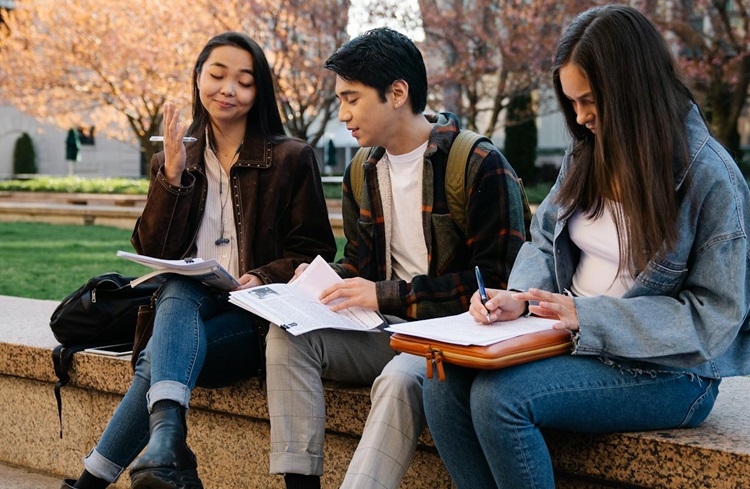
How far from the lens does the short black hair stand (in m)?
3.11

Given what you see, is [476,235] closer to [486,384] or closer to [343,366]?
[343,366]

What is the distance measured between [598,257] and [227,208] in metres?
1.51

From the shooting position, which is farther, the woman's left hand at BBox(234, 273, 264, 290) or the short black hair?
the woman's left hand at BBox(234, 273, 264, 290)

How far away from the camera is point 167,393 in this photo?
9.16 ft

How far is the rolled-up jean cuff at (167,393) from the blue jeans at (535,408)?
0.78m

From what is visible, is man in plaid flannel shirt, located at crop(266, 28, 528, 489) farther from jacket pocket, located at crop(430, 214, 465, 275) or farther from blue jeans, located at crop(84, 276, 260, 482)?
blue jeans, located at crop(84, 276, 260, 482)

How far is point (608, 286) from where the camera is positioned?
101 inches

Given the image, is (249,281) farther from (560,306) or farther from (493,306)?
(560,306)

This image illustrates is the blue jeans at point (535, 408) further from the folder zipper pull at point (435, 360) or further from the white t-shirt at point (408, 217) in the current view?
the white t-shirt at point (408, 217)

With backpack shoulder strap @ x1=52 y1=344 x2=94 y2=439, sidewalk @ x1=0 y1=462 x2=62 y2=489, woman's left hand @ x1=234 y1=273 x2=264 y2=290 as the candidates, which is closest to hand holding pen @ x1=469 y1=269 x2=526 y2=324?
woman's left hand @ x1=234 y1=273 x2=264 y2=290

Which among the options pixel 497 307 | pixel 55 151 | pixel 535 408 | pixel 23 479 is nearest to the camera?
pixel 535 408

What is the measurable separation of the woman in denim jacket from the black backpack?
1594 mm

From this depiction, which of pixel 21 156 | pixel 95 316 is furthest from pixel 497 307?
pixel 21 156

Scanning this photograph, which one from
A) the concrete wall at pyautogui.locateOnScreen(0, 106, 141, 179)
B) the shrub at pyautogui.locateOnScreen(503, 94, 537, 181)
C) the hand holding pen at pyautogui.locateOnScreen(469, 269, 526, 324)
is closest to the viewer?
the hand holding pen at pyautogui.locateOnScreen(469, 269, 526, 324)
